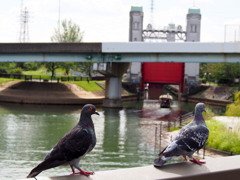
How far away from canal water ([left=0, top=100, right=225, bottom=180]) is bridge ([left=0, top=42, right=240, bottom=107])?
32.6ft

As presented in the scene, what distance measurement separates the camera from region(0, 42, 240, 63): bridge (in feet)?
180

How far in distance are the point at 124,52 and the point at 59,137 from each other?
89.4 feet

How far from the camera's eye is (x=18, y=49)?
5850 centimetres

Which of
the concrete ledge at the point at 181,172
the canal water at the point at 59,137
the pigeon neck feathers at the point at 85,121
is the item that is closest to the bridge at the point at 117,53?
the canal water at the point at 59,137

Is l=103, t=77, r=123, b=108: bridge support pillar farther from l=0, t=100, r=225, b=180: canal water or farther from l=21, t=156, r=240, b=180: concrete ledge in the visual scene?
l=21, t=156, r=240, b=180: concrete ledge

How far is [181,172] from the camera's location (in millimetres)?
5004

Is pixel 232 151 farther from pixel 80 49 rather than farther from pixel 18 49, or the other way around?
pixel 18 49

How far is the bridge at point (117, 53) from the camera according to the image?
5484 cm

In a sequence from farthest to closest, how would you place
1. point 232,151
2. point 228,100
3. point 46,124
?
point 228,100, point 46,124, point 232,151

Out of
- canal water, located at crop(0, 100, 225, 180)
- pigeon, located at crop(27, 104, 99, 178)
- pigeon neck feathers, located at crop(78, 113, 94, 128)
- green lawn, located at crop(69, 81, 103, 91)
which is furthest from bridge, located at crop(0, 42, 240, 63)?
pigeon, located at crop(27, 104, 99, 178)

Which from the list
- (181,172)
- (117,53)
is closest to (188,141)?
(181,172)

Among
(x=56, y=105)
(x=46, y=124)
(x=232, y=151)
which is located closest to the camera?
(x=232, y=151)

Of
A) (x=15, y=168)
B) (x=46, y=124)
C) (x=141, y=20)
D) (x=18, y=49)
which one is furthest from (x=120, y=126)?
(x=141, y=20)

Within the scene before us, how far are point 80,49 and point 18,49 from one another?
8979mm
